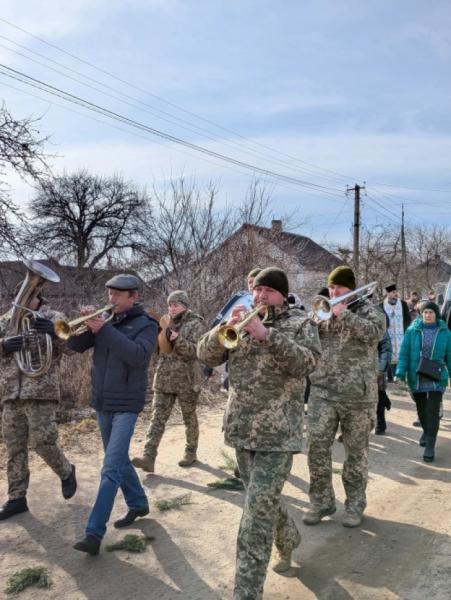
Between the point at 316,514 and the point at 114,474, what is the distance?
178 centimetres

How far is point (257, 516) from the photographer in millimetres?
3424

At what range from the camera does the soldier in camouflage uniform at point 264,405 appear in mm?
3389

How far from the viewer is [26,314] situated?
4859 millimetres

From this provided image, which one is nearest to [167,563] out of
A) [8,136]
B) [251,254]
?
[8,136]

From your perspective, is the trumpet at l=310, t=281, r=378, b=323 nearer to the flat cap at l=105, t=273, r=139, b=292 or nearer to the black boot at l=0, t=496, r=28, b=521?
the flat cap at l=105, t=273, r=139, b=292

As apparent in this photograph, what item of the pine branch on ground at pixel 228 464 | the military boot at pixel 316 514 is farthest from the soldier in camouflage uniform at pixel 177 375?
the military boot at pixel 316 514

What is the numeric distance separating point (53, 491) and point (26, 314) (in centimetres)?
189

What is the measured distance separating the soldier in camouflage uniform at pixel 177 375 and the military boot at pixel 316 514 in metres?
1.92

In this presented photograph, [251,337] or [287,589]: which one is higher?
[251,337]

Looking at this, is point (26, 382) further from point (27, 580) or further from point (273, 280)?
point (273, 280)

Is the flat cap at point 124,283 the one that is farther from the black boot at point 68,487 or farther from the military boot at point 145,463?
the military boot at point 145,463

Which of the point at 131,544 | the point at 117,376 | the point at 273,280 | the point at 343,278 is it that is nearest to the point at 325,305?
the point at 343,278

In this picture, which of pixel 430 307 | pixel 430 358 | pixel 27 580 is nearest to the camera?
pixel 27 580

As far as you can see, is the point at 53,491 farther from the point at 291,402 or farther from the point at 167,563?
the point at 291,402
